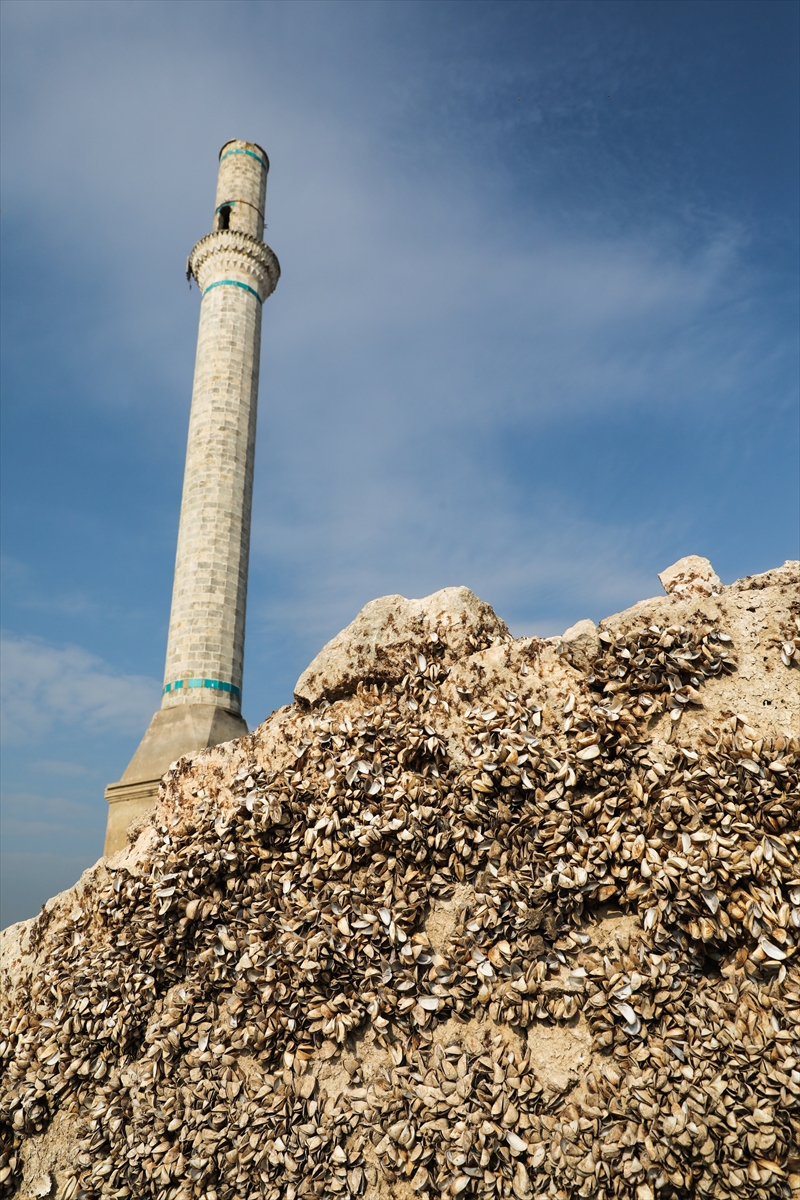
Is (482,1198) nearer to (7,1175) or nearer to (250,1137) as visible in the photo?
(250,1137)

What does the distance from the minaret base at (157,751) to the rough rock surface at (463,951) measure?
7.46 m

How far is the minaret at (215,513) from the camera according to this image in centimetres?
1156

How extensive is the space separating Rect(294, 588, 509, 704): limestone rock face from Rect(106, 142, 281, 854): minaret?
7730 mm

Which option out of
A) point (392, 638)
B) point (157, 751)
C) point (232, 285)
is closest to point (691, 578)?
point (392, 638)

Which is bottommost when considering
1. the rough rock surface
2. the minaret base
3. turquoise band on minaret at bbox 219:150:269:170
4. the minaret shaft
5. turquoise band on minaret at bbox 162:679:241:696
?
the rough rock surface

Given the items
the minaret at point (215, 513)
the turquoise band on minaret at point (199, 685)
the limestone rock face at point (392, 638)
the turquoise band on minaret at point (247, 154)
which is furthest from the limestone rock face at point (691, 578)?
the turquoise band on minaret at point (247, 154)

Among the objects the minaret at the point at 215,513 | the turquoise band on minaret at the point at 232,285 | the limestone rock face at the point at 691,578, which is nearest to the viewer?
the limestone rock face at the point at 691,578

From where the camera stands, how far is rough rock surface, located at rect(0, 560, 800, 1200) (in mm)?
2705

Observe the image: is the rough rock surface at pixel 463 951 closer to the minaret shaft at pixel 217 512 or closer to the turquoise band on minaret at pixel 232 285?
the minaret shaft at pixel 217 512

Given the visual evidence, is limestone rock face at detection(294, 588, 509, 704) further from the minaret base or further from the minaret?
the minaret

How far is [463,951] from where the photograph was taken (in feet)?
10.1

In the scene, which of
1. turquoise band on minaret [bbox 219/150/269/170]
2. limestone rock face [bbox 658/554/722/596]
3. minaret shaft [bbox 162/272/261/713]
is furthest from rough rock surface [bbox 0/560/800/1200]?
turquoise band on minaret [bbox 219/150/269/170]

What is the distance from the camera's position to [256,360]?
47.5 ft

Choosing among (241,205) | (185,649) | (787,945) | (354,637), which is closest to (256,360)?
(241,205)
